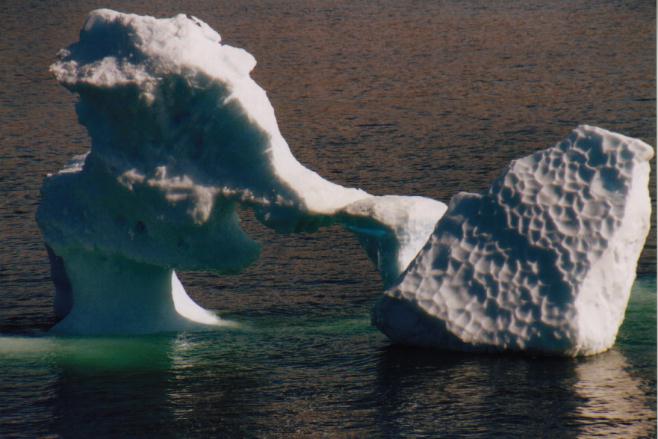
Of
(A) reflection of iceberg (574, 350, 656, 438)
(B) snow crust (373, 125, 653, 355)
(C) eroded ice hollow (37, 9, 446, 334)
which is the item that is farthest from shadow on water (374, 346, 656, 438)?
(C) eroded ice hollow (37, 9, 446, 334)

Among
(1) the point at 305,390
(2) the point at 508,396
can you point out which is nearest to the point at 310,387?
(1) the point at 305,390

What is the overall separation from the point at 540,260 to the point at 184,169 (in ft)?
11.3

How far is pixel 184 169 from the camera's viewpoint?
13.6m

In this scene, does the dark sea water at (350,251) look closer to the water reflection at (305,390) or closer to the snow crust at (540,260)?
the water reflection at (305,390)

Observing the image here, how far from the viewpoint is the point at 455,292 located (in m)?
12.9

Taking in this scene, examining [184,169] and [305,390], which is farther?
[184,169]

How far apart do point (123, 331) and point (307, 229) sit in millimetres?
2249

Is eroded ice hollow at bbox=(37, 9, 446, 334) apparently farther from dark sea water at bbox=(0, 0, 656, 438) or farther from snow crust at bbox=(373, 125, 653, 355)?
dark sea water at bbox=(0, 0, 656, 438)

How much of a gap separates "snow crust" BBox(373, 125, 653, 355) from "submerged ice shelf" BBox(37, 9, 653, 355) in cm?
1

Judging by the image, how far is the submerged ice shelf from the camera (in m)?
12.8

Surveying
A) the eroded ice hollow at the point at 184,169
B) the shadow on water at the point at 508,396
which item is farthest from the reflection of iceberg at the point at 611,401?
the eroded ice hollow at the point at 184,169

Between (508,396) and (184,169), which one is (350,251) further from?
(508,396)

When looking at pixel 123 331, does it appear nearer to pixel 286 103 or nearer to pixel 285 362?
pixel 285 362

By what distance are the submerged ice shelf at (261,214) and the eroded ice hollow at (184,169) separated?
1cm
